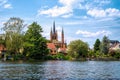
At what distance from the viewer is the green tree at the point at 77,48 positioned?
141 metres

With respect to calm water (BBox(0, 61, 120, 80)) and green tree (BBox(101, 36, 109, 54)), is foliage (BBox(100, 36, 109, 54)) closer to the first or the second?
green tree (BBox(101, 36, 109, 54))

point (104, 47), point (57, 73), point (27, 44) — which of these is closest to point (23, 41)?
point (27, 44)

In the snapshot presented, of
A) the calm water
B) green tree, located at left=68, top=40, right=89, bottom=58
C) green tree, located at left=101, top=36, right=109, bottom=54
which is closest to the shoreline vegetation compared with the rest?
green tree, located at left=68, top=40, right=89, bottom=58

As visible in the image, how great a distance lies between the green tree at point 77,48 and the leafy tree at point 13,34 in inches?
1646

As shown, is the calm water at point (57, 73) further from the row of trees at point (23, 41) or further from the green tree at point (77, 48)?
the green tree at point (77, 48)

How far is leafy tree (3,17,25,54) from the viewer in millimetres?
101125

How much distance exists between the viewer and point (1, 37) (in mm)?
109750

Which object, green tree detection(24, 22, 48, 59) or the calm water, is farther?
green tree detection(24, 22, 48, 59)

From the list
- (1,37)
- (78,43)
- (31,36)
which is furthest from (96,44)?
(1,37)

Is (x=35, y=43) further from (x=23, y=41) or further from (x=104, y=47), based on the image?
(x=104, y=47)

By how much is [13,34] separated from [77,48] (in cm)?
4674

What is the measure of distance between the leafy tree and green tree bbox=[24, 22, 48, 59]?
7562 millimetres

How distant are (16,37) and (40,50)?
642 inches

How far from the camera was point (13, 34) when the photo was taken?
102 metres
